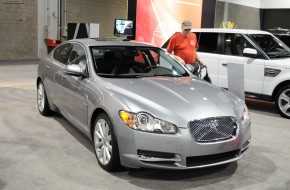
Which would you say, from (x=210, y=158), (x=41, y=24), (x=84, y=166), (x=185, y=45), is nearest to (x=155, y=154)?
(x=210, y=158)

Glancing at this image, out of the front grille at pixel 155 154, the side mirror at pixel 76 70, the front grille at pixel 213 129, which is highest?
the side mirror at pixel 76 70

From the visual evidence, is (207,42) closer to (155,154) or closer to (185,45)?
(185,45)

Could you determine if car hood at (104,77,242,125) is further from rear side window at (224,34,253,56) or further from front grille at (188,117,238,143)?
rear side window at (224,34,253,56)

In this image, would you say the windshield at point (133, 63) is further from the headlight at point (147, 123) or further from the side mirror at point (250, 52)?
the side mirror at point (250, 52)

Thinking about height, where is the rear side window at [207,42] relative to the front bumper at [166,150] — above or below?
above

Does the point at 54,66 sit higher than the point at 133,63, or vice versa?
the point at 133,63

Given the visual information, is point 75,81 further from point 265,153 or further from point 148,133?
point 265,153

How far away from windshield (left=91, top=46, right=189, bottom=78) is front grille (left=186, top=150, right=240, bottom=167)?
1413 millimetres

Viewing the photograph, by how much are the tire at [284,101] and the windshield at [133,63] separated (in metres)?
2.66

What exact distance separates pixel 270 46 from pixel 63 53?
4197 millimetres

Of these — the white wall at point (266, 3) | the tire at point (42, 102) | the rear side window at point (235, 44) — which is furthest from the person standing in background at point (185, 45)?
the white wall at point (266, 3)

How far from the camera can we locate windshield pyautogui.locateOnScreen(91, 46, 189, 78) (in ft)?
14.9

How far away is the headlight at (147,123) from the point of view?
3453 mm

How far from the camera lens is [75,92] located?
181 inches
